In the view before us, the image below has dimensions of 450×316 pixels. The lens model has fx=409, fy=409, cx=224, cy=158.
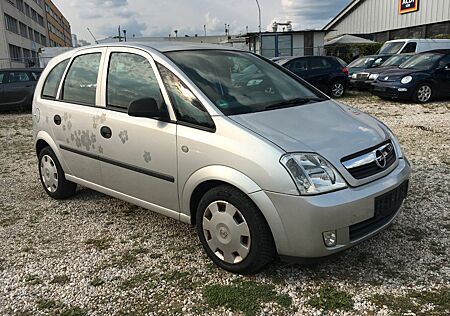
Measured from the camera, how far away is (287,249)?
270cm

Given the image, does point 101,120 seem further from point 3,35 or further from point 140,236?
point 3,35

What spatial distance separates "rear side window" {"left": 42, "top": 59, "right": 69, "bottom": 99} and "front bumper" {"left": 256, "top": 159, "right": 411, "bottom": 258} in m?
2.95

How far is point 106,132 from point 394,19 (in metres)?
36.5

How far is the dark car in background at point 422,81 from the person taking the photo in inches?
445

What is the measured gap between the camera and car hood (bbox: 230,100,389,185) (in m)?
2.72

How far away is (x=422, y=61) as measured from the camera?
1191 cm

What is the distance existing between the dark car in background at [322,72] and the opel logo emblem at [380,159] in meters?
10.7

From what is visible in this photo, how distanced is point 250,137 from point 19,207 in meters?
3.15

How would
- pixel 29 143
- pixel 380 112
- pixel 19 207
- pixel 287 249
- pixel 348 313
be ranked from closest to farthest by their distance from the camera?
pixel 348 313, pixel 287 249, pixel 19 207, pixel 29 143, pixel 380 112

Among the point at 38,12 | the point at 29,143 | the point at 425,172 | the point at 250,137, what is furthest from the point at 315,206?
the point at 38,12

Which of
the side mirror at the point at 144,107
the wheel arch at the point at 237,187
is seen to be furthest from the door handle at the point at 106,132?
the wheel arch at the point at 237,187

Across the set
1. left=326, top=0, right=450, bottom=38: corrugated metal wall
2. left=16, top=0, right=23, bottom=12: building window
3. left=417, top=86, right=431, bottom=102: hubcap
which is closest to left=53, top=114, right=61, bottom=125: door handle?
left=417, top=86, right=431, bottom=102: hubcap

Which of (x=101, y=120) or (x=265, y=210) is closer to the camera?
(x=265, y=210)

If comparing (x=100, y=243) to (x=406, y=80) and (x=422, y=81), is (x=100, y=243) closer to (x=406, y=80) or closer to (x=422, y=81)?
(x=406, y=80)
